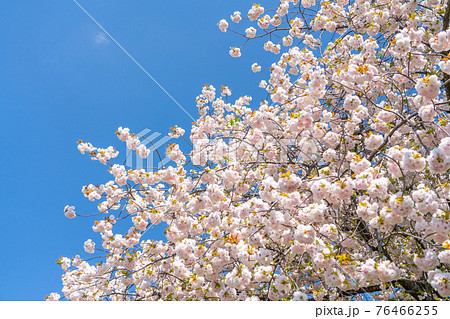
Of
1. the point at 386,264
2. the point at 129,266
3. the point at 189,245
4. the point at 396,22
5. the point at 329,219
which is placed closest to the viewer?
the point at 386,264

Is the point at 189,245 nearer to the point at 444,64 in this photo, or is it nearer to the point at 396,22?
the point at 444,64

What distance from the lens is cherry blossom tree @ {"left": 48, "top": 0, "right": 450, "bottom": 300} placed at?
9.51ft

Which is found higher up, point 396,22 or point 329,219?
point 396,22

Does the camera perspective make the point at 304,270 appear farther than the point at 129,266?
No

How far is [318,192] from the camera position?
300 cm

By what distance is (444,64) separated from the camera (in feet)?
10.2

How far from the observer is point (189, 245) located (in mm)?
3670

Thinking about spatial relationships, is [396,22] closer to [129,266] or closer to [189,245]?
[189,245]

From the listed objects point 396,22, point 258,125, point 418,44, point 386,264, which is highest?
point 396,22

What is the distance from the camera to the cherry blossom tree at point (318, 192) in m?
2.90

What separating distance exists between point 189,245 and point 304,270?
1.51 metres

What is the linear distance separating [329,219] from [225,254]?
120 centimetres
